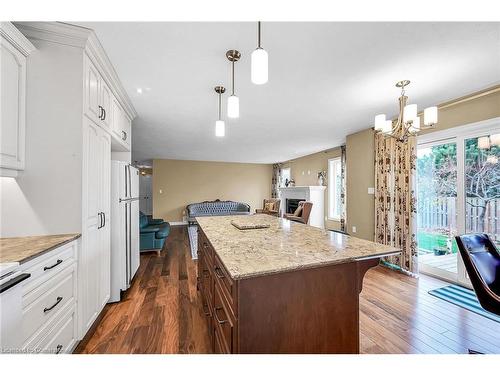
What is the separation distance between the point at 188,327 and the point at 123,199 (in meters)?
1.59

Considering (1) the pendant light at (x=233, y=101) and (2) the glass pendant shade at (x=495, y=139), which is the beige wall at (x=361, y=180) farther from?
(1) the pendant light at (x=233, y=101)

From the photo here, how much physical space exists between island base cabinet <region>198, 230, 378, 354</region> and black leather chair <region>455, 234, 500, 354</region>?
0.82 m

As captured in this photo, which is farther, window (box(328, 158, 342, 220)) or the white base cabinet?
window (box(328, 158, 342, 220))

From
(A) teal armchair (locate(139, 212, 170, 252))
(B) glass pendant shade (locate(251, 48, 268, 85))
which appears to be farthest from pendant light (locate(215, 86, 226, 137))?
(A) teal armchair (locate(139, 212, 170, 252))

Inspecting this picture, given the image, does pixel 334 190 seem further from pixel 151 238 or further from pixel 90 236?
pixel 90 236

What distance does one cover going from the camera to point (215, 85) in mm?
2449

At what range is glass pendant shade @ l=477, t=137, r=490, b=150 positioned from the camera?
262 centimetres

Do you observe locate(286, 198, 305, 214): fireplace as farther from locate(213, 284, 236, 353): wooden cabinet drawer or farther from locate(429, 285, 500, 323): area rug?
locate(213, 284, 236, 353): wooden cabinet drawer

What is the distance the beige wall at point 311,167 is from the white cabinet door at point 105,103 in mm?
5388

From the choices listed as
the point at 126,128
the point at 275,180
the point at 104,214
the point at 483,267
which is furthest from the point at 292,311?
the point at 275,180

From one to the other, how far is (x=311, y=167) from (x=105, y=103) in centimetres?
617

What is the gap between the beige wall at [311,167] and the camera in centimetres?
627
